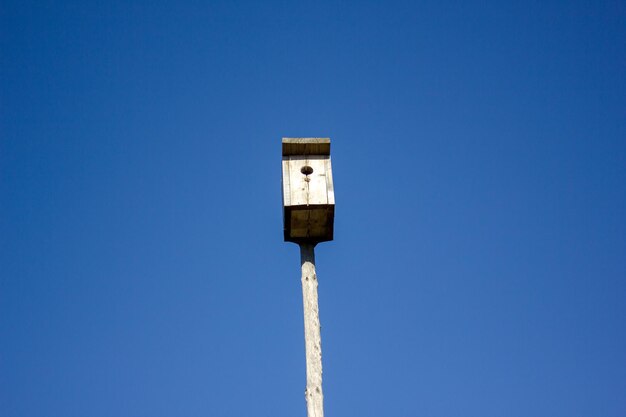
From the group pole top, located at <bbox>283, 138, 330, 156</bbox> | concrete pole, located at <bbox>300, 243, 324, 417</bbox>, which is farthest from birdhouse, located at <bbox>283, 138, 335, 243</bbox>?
concrete pole, located at <bbox>300, 243, 324, 417</bbox>

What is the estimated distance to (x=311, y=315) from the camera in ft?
16.5

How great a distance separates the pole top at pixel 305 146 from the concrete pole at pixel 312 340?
91 centimetres

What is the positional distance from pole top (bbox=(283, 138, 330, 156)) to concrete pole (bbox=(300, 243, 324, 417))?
908 mm

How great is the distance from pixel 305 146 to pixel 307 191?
1.39ft

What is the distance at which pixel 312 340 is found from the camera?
4922 millimetres

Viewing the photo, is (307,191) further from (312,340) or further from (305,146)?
(312,340)

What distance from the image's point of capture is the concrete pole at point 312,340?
4.68 metres

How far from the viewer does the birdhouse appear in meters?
5.46

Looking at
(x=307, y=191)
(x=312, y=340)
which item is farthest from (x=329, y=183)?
(x=312, y=340)

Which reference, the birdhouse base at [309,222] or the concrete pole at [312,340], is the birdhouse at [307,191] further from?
the concrete pole at [312,340]

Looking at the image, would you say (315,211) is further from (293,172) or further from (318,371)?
(318,371)

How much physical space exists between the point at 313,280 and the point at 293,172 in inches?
38.8

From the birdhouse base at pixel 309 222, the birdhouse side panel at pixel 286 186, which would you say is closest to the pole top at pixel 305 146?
the birdhouse side panel at pixel 286 186

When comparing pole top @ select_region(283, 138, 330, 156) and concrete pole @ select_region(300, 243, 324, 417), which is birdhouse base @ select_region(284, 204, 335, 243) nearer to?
concrete pole @ select_region(300, 243, 324, 417)
